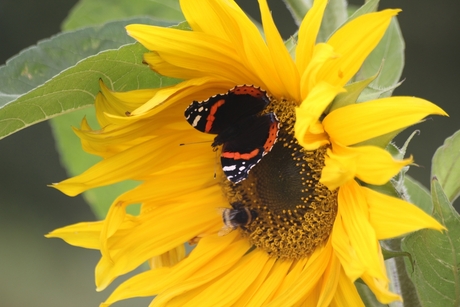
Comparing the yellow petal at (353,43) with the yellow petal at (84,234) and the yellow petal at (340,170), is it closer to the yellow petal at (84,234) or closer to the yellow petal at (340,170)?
the yellow petal at (340,170)

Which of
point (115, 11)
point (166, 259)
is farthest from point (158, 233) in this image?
point (115, 11)

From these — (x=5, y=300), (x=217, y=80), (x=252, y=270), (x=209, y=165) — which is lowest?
(x=5, y=300)

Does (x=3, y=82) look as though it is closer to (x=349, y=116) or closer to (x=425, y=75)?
(x=349, y=116)

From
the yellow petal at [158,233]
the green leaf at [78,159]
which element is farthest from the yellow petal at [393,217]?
the green leaf at [78,159]

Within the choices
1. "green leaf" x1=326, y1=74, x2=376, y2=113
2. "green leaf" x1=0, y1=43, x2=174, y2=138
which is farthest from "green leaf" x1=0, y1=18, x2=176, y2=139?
"green leaf" x1=326, y1=74, x2=376, y2=113

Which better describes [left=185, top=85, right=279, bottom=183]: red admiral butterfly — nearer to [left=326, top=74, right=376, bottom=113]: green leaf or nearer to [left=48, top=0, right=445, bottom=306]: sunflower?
[left=48, top=0, right=445, bottom=306]: sunflower

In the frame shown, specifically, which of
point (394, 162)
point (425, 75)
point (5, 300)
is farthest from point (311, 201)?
point (5, 300)
